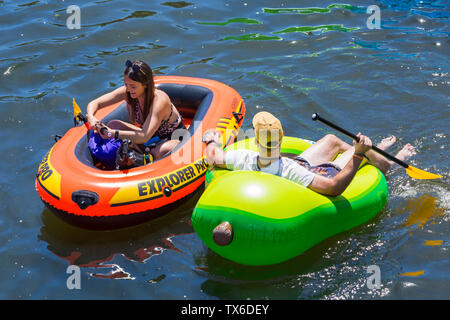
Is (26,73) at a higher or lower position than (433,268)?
higher

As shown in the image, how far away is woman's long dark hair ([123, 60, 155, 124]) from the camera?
16.1 ft

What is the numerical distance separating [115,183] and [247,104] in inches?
112

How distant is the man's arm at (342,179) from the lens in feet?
13.9

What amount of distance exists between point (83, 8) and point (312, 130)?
5042 millimetres

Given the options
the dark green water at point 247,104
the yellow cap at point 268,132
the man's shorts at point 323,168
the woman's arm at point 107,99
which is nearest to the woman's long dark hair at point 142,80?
the woman's arm at point 107,99

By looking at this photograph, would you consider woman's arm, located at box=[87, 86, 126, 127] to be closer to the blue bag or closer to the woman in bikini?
the woman in bikini

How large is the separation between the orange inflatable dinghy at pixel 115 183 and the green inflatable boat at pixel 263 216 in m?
0.57

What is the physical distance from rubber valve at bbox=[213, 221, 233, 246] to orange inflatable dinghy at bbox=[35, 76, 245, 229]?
95 centimetres
